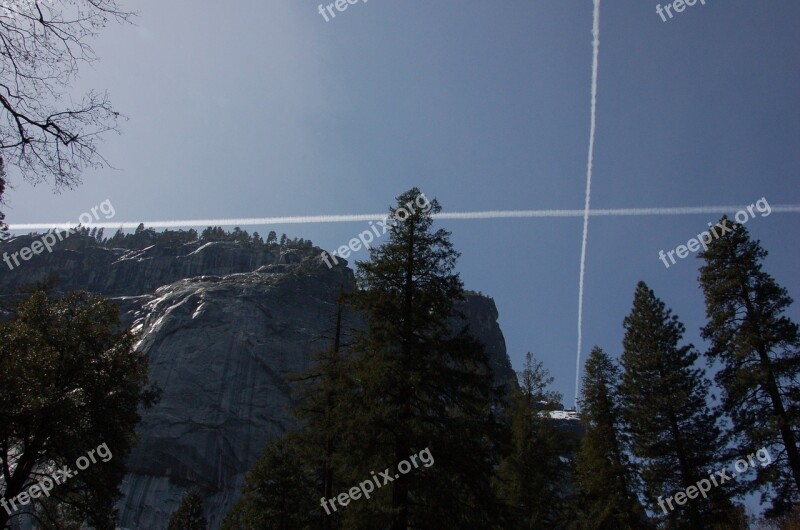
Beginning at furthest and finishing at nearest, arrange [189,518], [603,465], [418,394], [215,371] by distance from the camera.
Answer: [215,371], [189,518], [603,465], [418,394]

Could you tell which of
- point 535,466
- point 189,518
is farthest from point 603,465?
point 189,518

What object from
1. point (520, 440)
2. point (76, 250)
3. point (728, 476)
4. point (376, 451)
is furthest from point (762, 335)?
point (76, 250)

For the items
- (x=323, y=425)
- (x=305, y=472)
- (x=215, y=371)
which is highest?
(x=215, y=371)

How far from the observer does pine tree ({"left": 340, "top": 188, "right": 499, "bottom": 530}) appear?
37.2 ft

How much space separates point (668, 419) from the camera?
20.8 metres

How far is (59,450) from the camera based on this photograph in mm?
12656

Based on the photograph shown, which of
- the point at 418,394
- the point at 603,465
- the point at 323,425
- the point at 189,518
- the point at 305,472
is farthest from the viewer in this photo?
the point at 189,518

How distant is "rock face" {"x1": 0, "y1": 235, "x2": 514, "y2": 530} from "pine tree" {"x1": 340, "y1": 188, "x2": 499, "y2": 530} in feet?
126

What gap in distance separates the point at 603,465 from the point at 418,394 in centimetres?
1472

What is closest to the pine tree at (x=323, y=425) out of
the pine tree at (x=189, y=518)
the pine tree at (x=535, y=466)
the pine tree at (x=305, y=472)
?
the pine tree at (x=305, y=472)

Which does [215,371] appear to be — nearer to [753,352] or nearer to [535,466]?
[535,466]

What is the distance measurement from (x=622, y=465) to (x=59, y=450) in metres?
21.8

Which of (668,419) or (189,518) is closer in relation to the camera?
(668,419)

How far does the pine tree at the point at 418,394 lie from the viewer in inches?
446
